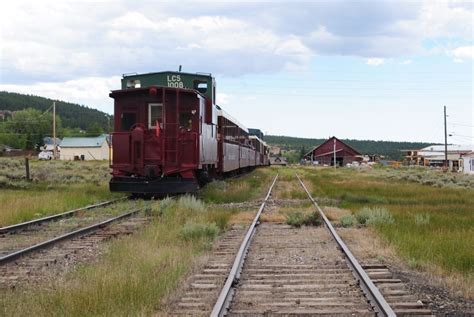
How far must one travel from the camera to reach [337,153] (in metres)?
123

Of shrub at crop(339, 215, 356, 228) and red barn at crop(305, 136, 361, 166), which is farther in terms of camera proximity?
red barn at crop(305, 136, 361, 166)

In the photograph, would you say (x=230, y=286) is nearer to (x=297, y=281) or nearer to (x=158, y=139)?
(x=297, y=281)

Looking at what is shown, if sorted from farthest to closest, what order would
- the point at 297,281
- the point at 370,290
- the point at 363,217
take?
1. the point at 363,217
2. the point at 297,281
3. the point at 370,290

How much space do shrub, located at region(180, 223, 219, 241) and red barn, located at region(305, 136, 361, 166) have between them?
364 ft

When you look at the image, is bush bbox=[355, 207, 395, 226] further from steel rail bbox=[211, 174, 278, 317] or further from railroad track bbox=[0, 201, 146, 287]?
railroad track bbox=[0, 201, 146, 287]

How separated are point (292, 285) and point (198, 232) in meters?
4.15

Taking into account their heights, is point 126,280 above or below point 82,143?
below

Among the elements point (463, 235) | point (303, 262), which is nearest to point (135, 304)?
point (303, 262)

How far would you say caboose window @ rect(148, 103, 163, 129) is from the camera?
18656 millimetres

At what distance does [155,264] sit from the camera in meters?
8.18

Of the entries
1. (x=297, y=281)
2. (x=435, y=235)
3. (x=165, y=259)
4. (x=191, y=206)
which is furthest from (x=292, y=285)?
(x=191, y=206)

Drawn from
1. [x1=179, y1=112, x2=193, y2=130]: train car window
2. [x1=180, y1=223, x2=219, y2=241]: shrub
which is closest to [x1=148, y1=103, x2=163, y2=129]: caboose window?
[x1=179, y1=112, x2=193, y2=130]: train car window

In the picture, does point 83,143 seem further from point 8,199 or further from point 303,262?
point 303,262

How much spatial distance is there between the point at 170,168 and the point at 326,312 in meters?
12.5
